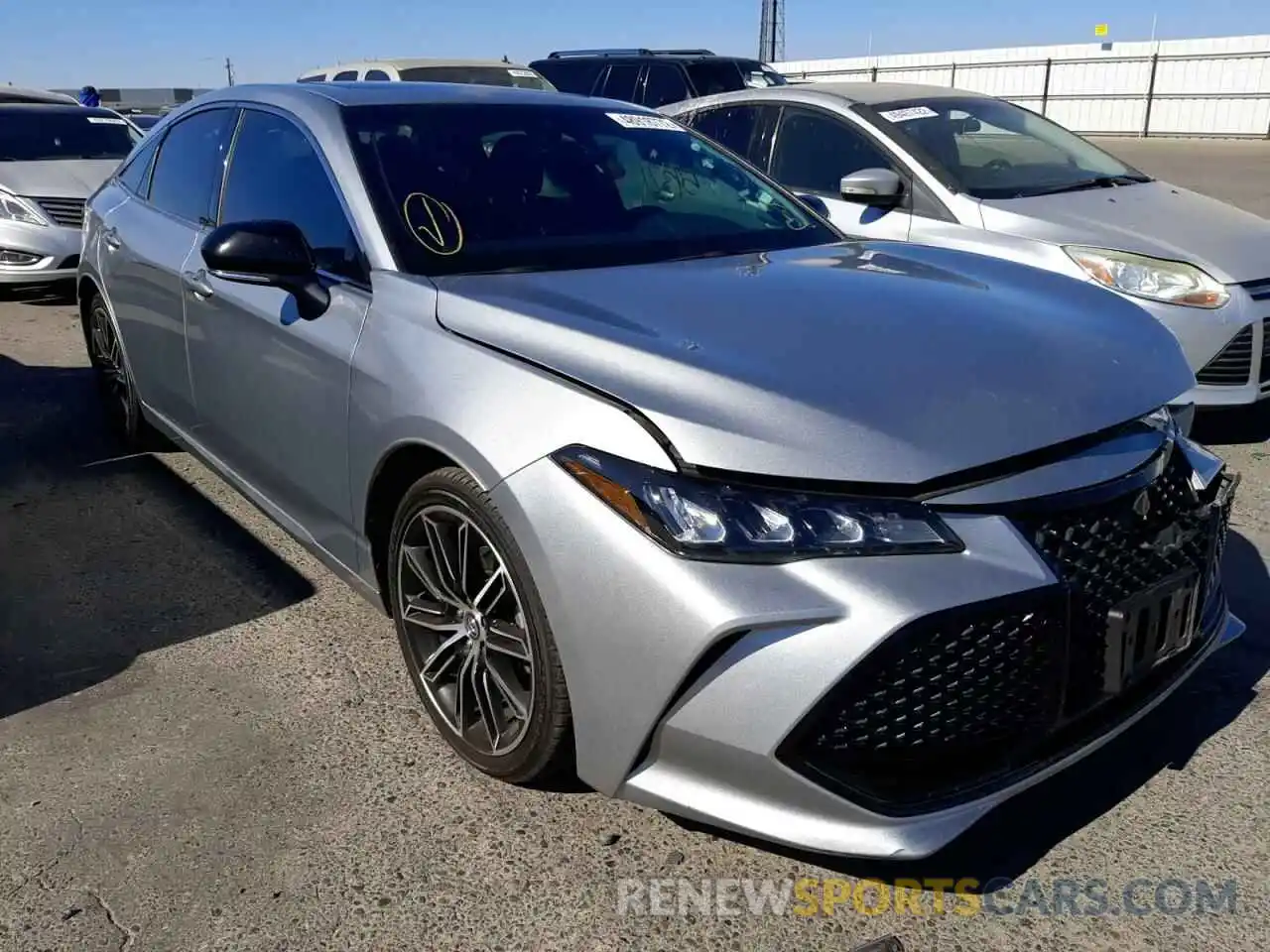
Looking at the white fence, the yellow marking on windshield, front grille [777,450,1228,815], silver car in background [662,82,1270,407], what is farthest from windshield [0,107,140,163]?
the white fence

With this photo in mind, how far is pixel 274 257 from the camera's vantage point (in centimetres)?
283

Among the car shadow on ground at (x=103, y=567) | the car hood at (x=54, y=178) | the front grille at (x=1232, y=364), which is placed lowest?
the car shadow on ground at (x=103, y=567)

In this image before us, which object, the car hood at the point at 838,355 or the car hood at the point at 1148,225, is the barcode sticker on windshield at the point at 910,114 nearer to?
the car hood at the point at 1148,225

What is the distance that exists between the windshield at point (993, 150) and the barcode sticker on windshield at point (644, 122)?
6.94 feet

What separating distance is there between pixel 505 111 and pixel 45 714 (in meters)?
2.16

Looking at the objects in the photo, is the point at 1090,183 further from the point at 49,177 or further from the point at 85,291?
the point at 49,177

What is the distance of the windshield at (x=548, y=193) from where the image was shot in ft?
9.52

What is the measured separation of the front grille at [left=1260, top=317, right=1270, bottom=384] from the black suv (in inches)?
337

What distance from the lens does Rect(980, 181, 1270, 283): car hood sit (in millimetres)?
4777

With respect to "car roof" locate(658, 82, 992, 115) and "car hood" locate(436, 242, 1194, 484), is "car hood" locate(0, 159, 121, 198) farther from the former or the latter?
"car hood" locate(436, 242, 1194, 484)

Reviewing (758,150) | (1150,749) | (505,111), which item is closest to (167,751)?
(505,111)

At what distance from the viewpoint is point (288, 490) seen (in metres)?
3.25

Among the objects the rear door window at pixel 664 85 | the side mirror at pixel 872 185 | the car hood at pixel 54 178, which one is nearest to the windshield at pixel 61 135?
the car hood at pixel 54 178

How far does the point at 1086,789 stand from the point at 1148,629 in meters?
0.55
